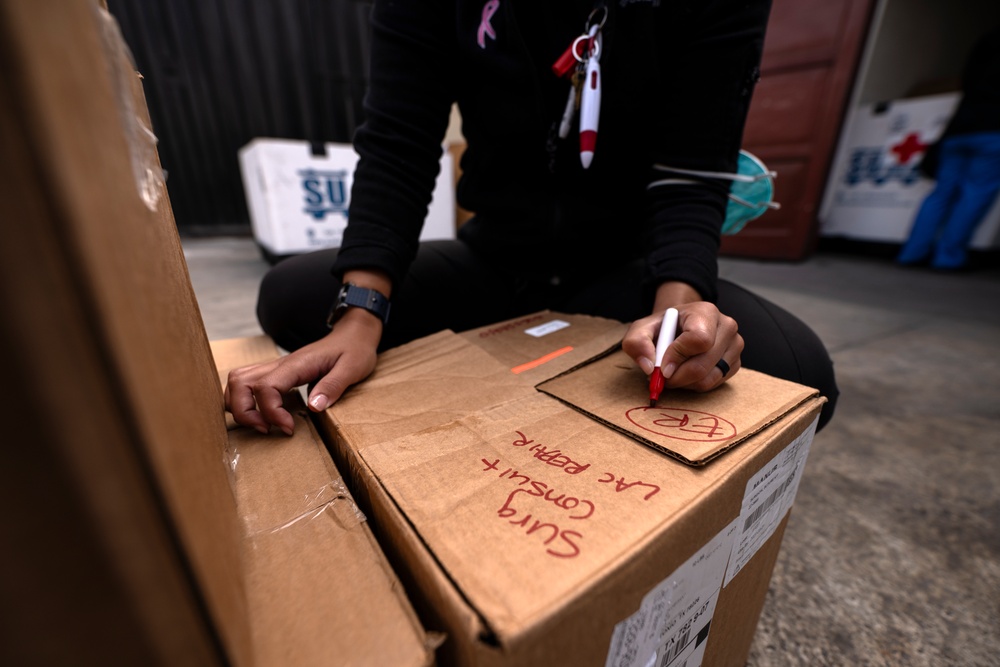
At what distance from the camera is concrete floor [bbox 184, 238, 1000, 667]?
47 centimetres

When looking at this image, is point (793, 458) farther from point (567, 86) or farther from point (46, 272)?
point (567, 86)

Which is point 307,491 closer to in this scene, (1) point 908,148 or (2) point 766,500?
(2) point 766,500

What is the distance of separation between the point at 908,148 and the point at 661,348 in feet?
13.0

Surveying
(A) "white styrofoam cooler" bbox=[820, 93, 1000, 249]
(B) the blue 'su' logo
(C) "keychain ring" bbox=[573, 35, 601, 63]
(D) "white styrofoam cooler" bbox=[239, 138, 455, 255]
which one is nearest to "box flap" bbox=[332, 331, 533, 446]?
(C) "keychain ring" bbox=[573, 35, 601, 63]

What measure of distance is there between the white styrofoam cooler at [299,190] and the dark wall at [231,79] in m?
1.93

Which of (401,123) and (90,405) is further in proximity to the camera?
(401,123)

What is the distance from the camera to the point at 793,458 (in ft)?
1.06

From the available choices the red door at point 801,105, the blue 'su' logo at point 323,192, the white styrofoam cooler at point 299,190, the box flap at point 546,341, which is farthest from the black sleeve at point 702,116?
the red door at point 801,105

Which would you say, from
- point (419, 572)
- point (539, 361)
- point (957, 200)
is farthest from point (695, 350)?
point (957, 200)

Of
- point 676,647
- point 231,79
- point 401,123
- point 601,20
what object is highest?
point 231,79

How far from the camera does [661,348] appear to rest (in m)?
0.33

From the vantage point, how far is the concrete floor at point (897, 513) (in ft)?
1.54

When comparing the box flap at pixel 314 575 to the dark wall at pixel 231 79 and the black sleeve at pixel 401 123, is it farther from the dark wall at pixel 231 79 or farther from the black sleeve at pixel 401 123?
the dark wall at pixel 231 79

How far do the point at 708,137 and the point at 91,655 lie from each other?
688mm
